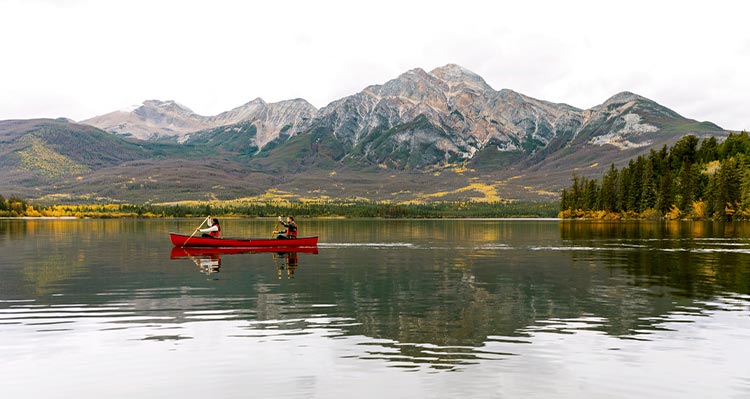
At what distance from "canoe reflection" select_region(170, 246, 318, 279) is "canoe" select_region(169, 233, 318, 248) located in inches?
27.3

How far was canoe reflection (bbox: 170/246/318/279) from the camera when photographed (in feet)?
207

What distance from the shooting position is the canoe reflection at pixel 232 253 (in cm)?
6306

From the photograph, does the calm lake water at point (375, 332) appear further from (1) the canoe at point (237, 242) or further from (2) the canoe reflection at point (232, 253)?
(1) the canoe at point (237, 242)

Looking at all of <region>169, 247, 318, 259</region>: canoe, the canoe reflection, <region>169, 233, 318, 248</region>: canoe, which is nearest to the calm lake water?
the canoe reflection

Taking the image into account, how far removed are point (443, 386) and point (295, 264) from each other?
154ft

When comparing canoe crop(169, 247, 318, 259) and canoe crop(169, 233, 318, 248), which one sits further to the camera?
canoe crop(169, 233, 318, 248)

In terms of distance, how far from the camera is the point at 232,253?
82875 mm

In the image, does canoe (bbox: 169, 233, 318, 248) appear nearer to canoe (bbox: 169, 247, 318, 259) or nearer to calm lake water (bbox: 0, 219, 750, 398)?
canoe (bbox: 169, 247, 318, 259)

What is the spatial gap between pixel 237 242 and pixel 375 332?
5766 cm

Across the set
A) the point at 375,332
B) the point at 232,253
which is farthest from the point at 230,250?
the point at 375,332

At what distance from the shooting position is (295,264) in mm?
67312

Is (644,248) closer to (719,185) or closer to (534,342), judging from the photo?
(534,342)

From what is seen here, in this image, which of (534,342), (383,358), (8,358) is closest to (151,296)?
(8,358)

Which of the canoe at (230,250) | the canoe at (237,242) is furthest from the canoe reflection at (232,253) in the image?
the canoe at (237,242)
